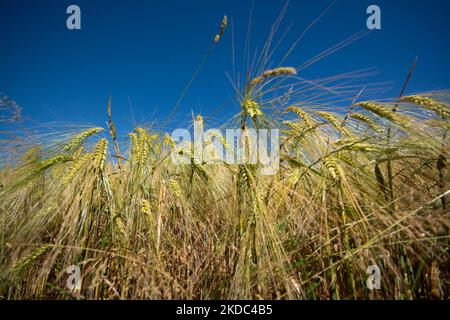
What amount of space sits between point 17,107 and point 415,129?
7.97ft

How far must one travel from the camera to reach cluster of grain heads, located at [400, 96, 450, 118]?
1.39m

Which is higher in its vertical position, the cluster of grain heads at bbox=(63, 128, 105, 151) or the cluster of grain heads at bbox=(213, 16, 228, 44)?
the cluster of grain heads at bbox=(213, 16, 228, 44)

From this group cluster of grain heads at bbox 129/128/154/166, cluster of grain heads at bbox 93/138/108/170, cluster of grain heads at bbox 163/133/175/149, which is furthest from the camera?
cluster of grain heads at bbox 163/133/175/149

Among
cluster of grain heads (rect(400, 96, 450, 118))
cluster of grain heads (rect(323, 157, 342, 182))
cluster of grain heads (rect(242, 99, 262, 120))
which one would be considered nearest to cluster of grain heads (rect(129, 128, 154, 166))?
cluster of grain heads (rect(242, 99, 262, 120))

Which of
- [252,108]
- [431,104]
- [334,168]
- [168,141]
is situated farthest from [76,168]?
[431,104]

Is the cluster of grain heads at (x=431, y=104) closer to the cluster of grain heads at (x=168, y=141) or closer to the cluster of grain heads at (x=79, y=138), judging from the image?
the cluster of grain heads at (x=168, y=141)

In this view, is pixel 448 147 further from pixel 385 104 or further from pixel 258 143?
pixel 258 143

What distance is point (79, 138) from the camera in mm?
1853

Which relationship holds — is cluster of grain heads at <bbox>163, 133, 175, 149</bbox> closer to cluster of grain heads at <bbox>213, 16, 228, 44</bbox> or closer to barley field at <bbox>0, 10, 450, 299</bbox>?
barley field at <bbox>0, 10, 450, 299</bbox>

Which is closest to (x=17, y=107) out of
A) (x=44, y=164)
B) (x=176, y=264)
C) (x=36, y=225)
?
(x=44, y=164)

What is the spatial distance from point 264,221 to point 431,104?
38.9 inches
